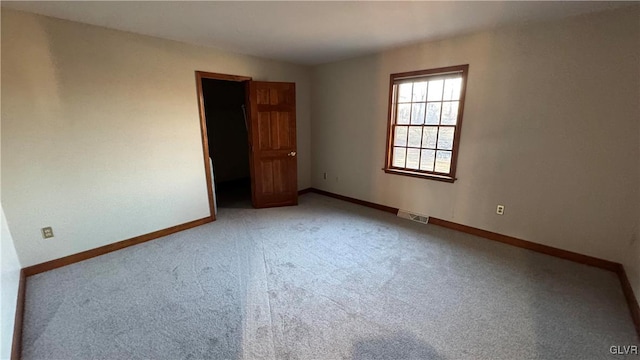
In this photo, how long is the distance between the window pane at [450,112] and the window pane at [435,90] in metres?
0.13

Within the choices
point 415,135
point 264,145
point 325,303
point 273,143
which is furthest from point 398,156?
point 325,303

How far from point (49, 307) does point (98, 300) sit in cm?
32

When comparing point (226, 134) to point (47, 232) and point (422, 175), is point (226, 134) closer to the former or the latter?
point (47, 232)

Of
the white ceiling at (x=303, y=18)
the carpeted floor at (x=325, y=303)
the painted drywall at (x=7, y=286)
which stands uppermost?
the white ceiling at (x=303, y=18)

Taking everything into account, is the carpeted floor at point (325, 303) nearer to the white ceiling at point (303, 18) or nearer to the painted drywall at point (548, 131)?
the painted drywall at point (548, 131)

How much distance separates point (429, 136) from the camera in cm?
344

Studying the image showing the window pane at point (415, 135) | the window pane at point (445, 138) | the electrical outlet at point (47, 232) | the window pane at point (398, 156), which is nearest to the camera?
the electrical outlet at point (47, 232)

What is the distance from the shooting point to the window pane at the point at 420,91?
11.2ft

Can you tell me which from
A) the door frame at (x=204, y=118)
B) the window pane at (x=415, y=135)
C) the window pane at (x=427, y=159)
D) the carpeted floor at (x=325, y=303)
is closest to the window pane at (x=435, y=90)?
the window pane at (x=415, y=135)

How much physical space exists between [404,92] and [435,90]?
0.42 m

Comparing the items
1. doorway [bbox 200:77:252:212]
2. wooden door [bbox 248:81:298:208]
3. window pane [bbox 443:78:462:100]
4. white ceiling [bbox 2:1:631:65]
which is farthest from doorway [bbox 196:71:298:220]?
window pane [bbox 443:78:462:100]

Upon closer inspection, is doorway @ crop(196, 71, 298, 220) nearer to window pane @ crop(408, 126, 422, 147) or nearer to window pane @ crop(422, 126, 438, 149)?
window pane @ crop(408, 126, 422, 147)

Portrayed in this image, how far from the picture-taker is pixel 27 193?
2.34m

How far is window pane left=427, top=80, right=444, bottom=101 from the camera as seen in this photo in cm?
327
